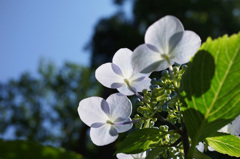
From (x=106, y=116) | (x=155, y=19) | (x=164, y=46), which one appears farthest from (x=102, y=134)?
(x=155, y=19)

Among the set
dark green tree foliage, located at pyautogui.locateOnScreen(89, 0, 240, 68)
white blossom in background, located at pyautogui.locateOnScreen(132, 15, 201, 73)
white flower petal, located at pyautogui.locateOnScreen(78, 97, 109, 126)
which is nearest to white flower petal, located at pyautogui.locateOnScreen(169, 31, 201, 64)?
white blossom in background, located at pyautogui.locateOnScreen(132, 15, 201, 73)

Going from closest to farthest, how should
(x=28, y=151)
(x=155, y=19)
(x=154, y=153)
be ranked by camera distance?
(x=28, y=151), (x=154, y=153), (x=155, y=19)

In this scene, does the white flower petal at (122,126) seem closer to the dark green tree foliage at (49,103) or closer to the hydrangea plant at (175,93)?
the hydrangea plant at (175,93)

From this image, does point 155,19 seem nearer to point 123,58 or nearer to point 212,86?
point 123,58

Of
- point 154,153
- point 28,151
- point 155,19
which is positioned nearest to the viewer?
point 28,151

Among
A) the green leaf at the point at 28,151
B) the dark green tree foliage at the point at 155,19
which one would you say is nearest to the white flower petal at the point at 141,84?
the green leaf at the point at 28,151

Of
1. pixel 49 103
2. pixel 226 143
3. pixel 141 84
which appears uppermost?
pixel 49 103
